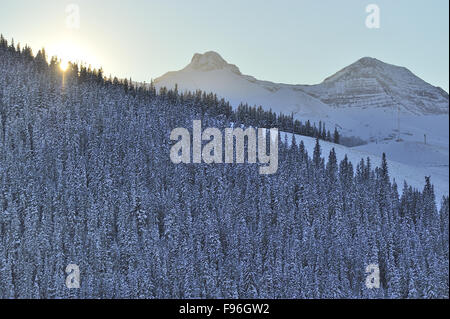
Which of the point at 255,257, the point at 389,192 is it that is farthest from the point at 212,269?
the point at 389,192

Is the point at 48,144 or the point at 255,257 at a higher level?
the point at 48,144

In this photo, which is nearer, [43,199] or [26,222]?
[26,222]

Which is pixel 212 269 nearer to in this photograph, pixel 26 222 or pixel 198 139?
pixel 26 222

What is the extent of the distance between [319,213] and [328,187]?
63.2 feet

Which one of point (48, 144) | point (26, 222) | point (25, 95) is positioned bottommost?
point (26, 222)

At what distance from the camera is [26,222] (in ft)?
421

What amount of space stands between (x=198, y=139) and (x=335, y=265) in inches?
2992

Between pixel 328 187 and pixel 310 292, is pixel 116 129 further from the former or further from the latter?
pixel 310 292

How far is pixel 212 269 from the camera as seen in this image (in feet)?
389

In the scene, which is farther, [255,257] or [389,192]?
[389,192]
